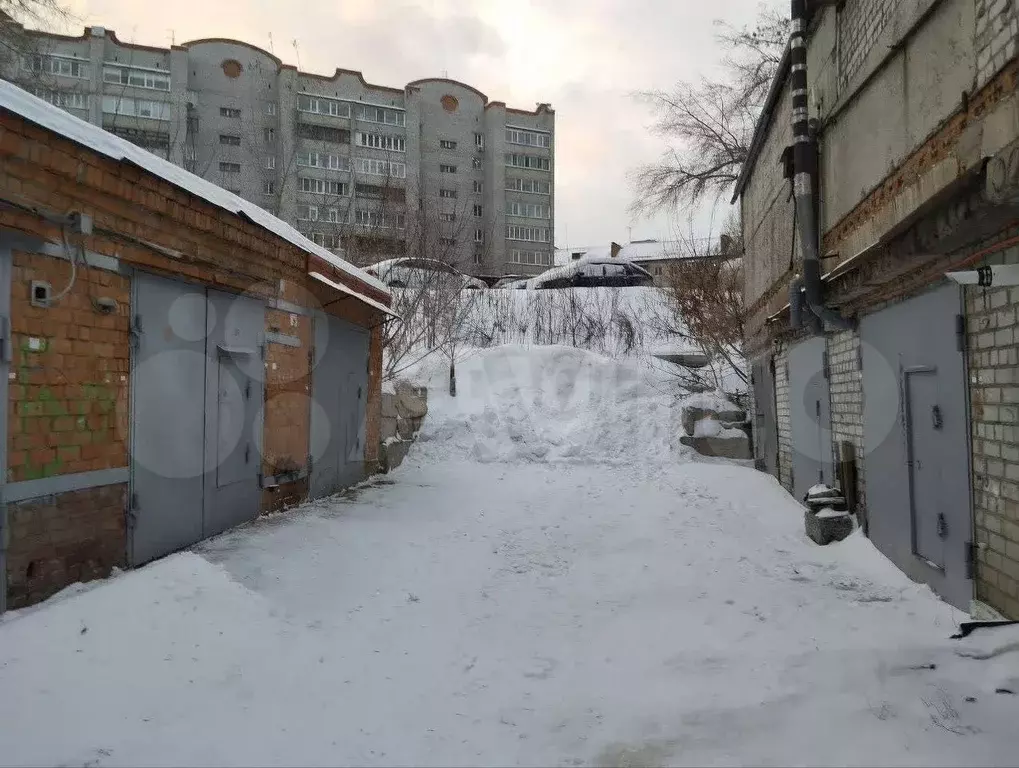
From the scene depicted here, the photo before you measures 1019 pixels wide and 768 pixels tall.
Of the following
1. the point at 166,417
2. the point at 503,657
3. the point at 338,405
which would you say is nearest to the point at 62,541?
the point at 166,417

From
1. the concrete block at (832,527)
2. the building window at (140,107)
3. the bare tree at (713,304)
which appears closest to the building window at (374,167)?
the building window at (140,107)

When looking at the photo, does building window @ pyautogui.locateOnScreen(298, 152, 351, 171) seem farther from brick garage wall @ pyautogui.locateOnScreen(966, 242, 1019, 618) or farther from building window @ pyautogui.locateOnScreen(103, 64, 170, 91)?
brick garage wall @ pyautogui.locateOnScreen(966, 242, 1019, 618)

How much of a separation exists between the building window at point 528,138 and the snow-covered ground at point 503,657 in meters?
42.1

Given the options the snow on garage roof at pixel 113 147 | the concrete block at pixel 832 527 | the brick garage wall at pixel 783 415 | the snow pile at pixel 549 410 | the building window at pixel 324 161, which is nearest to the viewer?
the snow on garage roof at pixel 113 147

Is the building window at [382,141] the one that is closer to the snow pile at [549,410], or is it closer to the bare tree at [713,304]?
the snow pile at [549,410]

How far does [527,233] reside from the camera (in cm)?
4500

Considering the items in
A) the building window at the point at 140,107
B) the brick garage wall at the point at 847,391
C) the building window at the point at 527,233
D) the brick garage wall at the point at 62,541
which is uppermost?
the building window at the point at 140,107

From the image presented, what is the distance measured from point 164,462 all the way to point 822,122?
23.7 feet

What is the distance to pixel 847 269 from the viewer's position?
550 centimetres

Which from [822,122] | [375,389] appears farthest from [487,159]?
[822,122]

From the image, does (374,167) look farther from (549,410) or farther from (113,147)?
(113,147)

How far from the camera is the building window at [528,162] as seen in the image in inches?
1757

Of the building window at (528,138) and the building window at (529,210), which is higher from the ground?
the building window at (528,138)

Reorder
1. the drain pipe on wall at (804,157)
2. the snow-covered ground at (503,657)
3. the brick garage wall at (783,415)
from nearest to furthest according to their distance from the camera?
the snow-covered ground at (503,657), the drain pipe on wall at (804,157), the brick garage wall at (783,415)
